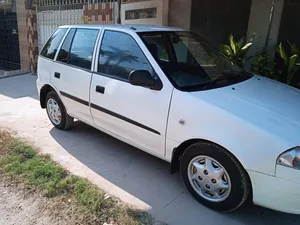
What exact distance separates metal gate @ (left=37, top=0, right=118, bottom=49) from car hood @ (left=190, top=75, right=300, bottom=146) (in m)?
5.94

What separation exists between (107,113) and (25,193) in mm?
1218

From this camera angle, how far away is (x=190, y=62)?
10.2ft

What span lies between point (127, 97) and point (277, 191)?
1.69 meters

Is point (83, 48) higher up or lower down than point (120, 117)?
higher up

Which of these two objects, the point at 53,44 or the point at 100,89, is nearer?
the point at 100,89

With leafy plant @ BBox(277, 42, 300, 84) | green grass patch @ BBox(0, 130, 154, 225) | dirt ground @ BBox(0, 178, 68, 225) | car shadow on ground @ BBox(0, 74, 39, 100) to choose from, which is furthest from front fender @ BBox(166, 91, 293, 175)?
car shadow on ground @ BBox(0, 74, 39, 100)

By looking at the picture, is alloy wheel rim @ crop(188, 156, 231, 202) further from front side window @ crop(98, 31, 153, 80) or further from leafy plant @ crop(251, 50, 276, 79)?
leafy plant @ crop(251, 50, 276, 79)

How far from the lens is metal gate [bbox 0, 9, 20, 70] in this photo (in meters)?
10.9

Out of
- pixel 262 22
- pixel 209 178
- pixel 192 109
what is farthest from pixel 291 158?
pixel 262 22

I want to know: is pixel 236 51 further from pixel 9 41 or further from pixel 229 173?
pixel 9 41

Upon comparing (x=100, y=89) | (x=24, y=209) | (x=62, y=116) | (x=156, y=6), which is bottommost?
(x=24, y=209)

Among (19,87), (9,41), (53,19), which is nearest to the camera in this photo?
(19,87)

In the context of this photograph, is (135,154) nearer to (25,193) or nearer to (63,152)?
(63,152)

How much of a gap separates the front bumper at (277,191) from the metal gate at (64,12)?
6.74 metres
